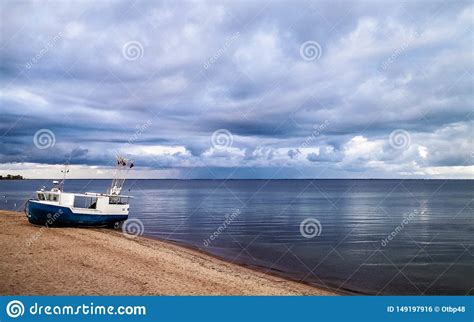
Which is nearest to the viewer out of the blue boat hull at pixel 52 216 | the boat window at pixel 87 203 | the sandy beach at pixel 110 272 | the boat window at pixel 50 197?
the sandy beach at pixel 110 272

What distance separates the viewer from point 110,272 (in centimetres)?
2042

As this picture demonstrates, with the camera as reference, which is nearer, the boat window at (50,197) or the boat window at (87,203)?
the boat window at (50,197)

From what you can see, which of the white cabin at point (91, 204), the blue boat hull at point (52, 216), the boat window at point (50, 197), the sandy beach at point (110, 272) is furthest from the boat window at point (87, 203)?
the sandy beach at point (110, 272)

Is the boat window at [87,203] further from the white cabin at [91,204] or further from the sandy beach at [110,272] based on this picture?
the sandy beach at [110,272]

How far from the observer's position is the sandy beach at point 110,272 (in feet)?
57.0

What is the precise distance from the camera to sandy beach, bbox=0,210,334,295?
17375mm

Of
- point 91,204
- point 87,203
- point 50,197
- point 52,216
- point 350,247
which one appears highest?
point 350,247

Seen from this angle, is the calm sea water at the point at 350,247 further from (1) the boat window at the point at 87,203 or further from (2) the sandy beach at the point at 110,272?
(1) the boat window at the point at 87,203

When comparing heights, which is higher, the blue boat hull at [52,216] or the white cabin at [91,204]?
the white cabin at [91,204]

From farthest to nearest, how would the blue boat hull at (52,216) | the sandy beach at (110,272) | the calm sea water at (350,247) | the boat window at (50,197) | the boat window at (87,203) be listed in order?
the boat window at (87,203)
the boat window at (50,197)
the blue boat hull at (52,216)
the calm sea water at (350,247)
the sandy beach at (110,272)

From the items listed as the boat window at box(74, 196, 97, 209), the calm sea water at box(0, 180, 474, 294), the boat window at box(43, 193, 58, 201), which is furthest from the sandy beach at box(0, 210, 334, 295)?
the boat window at box(74, 196, 97, 209)

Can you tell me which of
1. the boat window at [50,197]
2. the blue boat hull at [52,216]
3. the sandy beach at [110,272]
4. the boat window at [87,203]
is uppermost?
the boat window at [87,203]

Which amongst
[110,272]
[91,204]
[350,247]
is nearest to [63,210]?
[91,204]

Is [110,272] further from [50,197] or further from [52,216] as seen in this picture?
[50,197]
